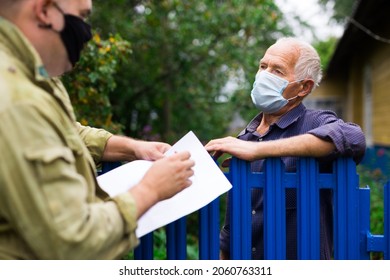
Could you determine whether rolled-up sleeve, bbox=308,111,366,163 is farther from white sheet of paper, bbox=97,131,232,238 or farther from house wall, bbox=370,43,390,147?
house wall, bbox=370,43,390,147

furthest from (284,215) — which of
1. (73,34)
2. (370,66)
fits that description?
(370,66)

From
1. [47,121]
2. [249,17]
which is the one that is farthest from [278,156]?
[249,17]

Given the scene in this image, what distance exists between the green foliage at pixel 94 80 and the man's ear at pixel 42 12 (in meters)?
2.84

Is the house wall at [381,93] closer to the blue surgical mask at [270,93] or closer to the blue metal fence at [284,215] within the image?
the blue surgical mask at [270,93]

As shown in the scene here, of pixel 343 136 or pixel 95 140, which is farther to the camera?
pixel 95 140

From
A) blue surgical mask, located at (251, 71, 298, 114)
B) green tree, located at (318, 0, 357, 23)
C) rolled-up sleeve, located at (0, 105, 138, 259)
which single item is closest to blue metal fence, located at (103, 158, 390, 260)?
blue surgical mask, located at (251, 71, 298, 114)

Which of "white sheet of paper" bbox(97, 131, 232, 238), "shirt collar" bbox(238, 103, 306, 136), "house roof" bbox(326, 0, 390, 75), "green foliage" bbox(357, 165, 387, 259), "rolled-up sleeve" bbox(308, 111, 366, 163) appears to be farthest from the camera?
"house roof" bbox(326, 0, 390, 75)

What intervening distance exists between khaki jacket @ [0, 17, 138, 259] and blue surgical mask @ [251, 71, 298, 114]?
125 cm

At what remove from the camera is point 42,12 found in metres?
1.56

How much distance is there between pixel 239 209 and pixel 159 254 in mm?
1993

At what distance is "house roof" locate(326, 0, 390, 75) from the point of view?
8344 millimetres

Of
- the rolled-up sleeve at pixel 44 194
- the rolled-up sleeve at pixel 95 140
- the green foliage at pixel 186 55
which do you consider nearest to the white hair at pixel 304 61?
the rolled-up sleeve at pixel 95 140

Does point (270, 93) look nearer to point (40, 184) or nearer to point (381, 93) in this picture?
point (40, 184)

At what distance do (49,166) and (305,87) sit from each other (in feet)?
5.40
